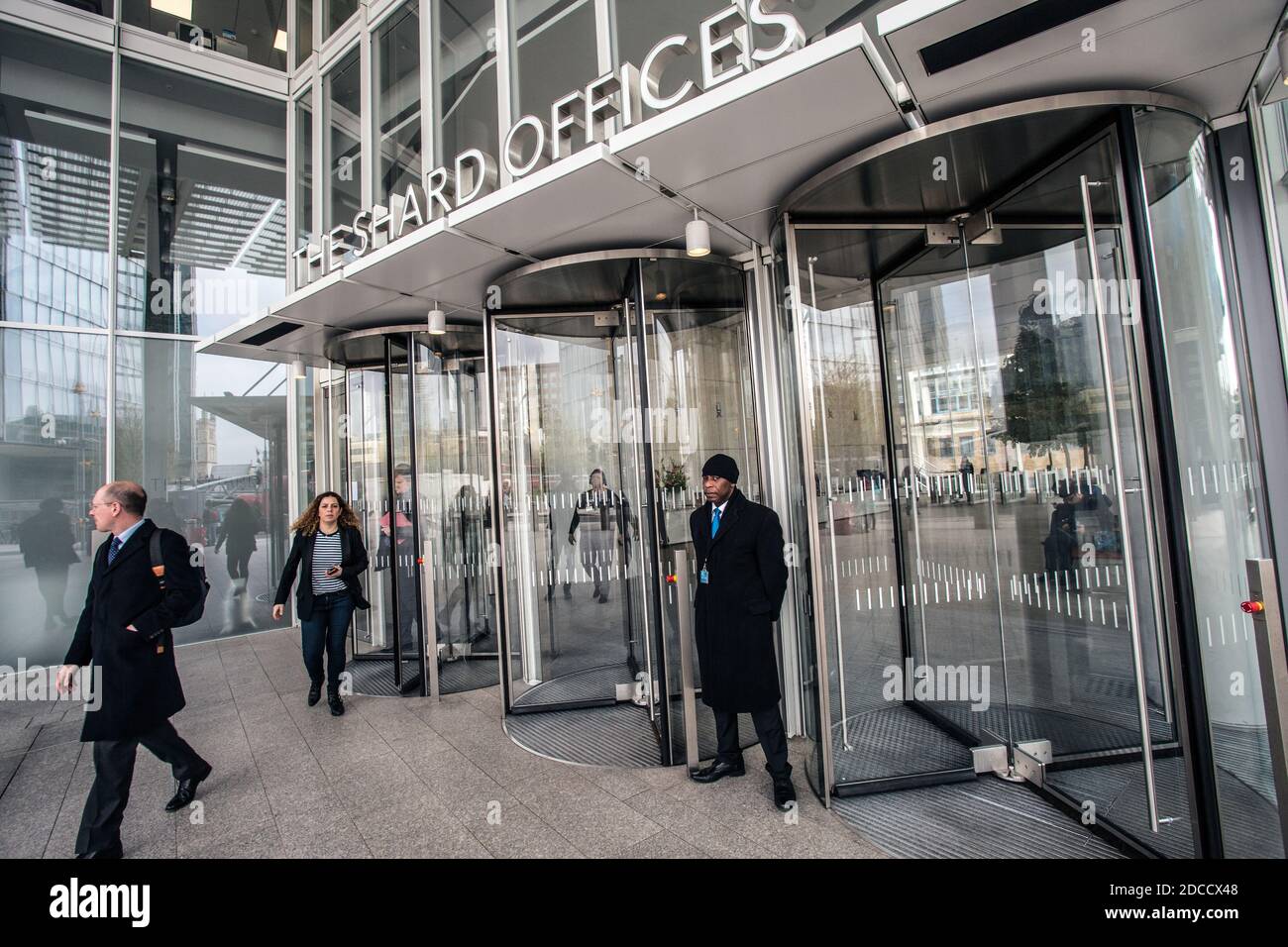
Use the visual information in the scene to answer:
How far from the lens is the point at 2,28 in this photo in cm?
674

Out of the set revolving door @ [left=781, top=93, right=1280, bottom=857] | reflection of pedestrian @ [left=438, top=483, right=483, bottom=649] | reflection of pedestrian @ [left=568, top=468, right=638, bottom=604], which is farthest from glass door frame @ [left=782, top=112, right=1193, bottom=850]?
reflection of pedestrian @ [left=438, top=483, right=483, bottom=649]

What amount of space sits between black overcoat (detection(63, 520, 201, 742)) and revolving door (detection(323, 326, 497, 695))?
7.44 feet

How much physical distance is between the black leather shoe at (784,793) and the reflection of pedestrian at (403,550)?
12.5 feet

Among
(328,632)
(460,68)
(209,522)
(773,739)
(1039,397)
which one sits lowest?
(773,739)

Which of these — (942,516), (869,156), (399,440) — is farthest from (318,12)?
(942,516)

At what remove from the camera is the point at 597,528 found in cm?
497

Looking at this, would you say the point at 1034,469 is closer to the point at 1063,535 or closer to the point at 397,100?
the point at 1063,535

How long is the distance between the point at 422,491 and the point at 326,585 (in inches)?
47.0

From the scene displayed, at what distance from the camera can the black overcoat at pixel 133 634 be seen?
9.98ft

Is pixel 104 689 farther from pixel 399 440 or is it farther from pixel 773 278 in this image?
pixel 773 278

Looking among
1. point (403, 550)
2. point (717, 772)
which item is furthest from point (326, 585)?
point (717, 772)

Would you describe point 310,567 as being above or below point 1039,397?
below

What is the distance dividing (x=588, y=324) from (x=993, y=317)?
2822 millimetres

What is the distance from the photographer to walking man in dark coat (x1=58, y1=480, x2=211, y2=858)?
299 cm
